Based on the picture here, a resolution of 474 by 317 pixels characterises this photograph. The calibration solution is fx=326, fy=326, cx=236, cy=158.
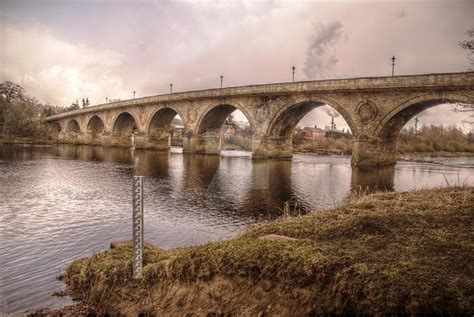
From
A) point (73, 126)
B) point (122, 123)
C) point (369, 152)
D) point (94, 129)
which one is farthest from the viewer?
point (73, 126)

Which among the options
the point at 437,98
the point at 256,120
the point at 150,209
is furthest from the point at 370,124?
the point at 150,209

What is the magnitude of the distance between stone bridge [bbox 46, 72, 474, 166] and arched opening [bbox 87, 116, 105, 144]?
1545 centimetres

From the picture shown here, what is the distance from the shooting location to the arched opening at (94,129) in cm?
6425

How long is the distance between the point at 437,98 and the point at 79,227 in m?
22.1

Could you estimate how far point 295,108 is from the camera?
3016 cm

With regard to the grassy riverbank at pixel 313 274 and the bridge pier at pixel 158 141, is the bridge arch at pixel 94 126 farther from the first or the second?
the grassy riverbank at pixel 313 274

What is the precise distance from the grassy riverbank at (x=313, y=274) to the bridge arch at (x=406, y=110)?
62.4ft

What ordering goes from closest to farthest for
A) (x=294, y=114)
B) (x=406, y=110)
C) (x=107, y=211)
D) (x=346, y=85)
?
(x=107, y=211) < (x=406, y=110) < (x=346, y=85) < (x=294, y=114)

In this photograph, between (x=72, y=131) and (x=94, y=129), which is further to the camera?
(x=72, y=131)

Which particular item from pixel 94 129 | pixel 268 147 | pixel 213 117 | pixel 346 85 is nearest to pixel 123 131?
pixel 94 129

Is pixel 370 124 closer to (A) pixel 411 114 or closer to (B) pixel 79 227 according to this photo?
(A) pixel 411 114

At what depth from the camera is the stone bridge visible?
2205 centimetres

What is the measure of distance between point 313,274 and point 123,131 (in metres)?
57.8

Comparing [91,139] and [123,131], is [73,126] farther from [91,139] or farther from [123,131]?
[123,131]
